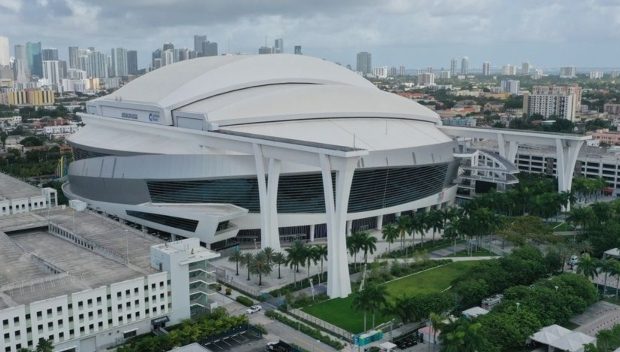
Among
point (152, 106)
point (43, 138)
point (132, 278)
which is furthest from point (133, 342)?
point (43, 138)

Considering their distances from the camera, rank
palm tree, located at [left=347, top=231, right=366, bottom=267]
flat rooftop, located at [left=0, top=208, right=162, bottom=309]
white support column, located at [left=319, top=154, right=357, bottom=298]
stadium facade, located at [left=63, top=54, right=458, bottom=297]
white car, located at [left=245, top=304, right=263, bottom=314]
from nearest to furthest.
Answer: flat rooftop, located at [left=0, top=208, right=162, bottom=309] → white car, located at [left=245, top=304, right=263, bottom=314] → white support column, located at [left=319, top=154, right=357, bottom=298] → palm tree, located at [left=347, top=231, right=366, bottom=267] → stadium facade, located at [left=63, top=54, right=458, bottom=297]

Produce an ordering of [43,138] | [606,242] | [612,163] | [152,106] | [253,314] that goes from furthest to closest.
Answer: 1. [43,138]
2. [612,163]
3. [152,106]
4. [606,242]
5. [253,314]

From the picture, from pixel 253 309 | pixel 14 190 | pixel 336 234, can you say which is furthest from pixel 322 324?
pixel 14 190

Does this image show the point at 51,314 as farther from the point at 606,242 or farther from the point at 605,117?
the point at 605,117

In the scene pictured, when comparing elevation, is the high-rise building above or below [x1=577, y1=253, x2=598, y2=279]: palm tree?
above

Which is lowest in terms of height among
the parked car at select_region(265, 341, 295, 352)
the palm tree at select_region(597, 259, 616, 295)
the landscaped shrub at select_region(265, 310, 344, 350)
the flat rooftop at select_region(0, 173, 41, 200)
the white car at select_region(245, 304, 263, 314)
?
the white car at select_region(245, 304, 263, 314)

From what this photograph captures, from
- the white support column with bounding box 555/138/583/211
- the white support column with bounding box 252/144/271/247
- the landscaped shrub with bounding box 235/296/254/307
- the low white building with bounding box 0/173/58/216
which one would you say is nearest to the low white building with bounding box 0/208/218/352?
the landscaped shrub with bounding box 235/296/254/307

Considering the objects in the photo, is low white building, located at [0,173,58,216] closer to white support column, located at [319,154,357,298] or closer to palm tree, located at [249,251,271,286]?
palm tree, located at [249,251,271,286]
